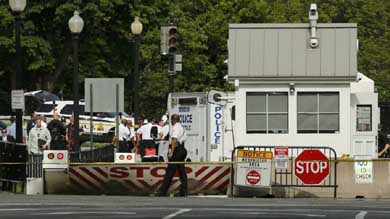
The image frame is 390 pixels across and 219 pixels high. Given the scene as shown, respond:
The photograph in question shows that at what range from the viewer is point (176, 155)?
22953 mm

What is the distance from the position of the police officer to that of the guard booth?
3.59 m

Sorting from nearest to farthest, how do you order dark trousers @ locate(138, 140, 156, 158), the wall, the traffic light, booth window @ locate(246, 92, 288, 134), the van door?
the wall → booth window @ locate(246, 92, 288, 134) → the van door → the traffic light → dark trousers @ locate(138, 140, 156, 158)

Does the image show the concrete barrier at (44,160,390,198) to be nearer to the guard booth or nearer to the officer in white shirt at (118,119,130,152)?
the guard booth

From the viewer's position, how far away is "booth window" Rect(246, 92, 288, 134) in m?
26.3

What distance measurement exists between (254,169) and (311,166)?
1359 mm

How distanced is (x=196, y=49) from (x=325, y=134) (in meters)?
32.1

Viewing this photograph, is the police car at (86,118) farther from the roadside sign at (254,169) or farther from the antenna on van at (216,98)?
the roadside sign at (254,169)

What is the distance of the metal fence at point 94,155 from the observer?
2484 cm

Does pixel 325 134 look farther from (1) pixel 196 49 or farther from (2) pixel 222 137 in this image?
(1) pixel 196 49

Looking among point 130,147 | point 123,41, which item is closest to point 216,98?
point 130,147

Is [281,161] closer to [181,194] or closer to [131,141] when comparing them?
[181,194]

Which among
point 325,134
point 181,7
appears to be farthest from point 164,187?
point 181,7

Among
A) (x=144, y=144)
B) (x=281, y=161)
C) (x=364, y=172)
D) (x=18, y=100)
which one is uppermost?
(x=18, y=100)

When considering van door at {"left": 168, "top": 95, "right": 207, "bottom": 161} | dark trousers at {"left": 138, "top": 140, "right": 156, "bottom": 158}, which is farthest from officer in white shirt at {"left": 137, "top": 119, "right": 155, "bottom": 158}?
van door at {"left": 168, "top": 95, "right": 207, "bottom": 161}
